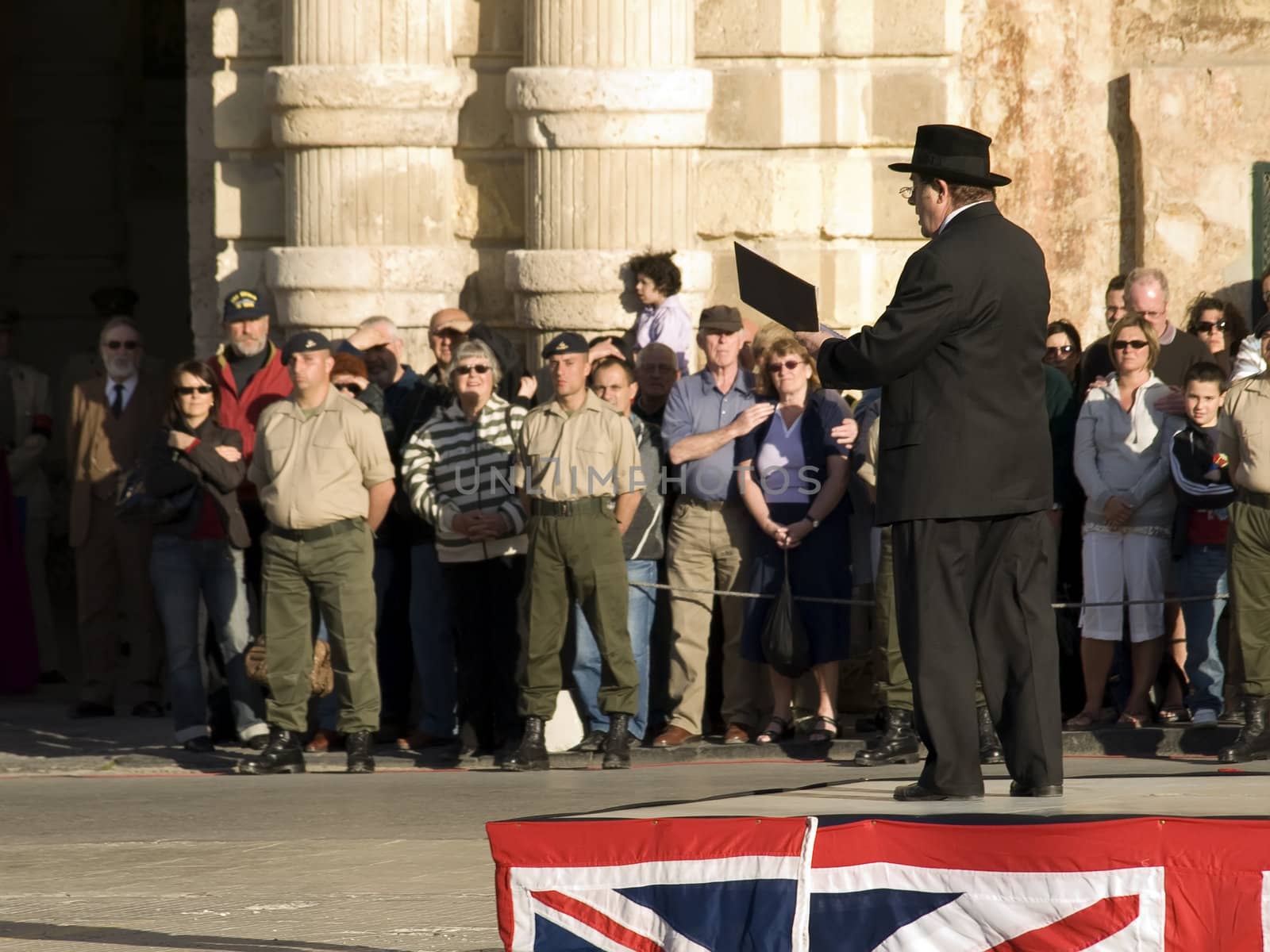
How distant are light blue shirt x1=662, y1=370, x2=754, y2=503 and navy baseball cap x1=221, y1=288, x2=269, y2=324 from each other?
78.7 inches

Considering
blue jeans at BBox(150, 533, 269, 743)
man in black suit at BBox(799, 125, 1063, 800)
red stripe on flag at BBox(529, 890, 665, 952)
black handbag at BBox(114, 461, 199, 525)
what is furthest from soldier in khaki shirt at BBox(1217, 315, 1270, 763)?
red stripe on flag at BBox(529, 890, 665, 952)

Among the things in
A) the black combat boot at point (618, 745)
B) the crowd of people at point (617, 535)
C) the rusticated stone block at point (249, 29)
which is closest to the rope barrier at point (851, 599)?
the crowd of people at point (617, 535)

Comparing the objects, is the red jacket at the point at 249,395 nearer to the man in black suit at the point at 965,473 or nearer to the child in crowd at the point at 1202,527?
the child in crowd at the point at 1202,527

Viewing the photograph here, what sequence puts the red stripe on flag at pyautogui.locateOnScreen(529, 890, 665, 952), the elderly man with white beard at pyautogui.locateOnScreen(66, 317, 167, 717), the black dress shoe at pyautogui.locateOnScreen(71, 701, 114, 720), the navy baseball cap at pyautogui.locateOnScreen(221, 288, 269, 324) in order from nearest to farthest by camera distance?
the red stripe on flag at pyautogui.locateOnScreen(529, 890, 665, 952) → the navy baseball cap at pyautogui.locateOnScreen(221, 288, 269, 324) → the elderly man with white beard at pyautogui.locateOnScreen(66, 317, 167, 717) → the black dress shoe at pyautogui.locateOnScreen(71, 701, 114, 720)

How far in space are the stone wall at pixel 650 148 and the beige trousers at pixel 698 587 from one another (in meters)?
1.53

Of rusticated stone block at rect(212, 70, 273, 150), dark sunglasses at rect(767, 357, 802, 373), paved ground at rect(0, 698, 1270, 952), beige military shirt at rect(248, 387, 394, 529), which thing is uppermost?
rusticated stone block at rect(212, 70, 273, 150)

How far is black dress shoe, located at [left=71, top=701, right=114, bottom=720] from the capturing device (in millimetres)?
12023

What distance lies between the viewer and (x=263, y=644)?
1023 cm

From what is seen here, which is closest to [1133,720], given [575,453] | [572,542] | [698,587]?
[698,587]

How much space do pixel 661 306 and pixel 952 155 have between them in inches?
207

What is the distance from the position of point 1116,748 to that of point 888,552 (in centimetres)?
136

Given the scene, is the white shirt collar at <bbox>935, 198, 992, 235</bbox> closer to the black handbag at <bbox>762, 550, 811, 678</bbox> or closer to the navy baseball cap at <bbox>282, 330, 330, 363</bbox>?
the black handbag at <bbox>762, 550, 811, 678</bbox>

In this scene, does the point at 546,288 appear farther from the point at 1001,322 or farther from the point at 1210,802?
the point at 1210,802

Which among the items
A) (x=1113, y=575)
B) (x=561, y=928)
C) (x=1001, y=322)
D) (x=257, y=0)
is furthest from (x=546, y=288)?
(x=561, y=928)
